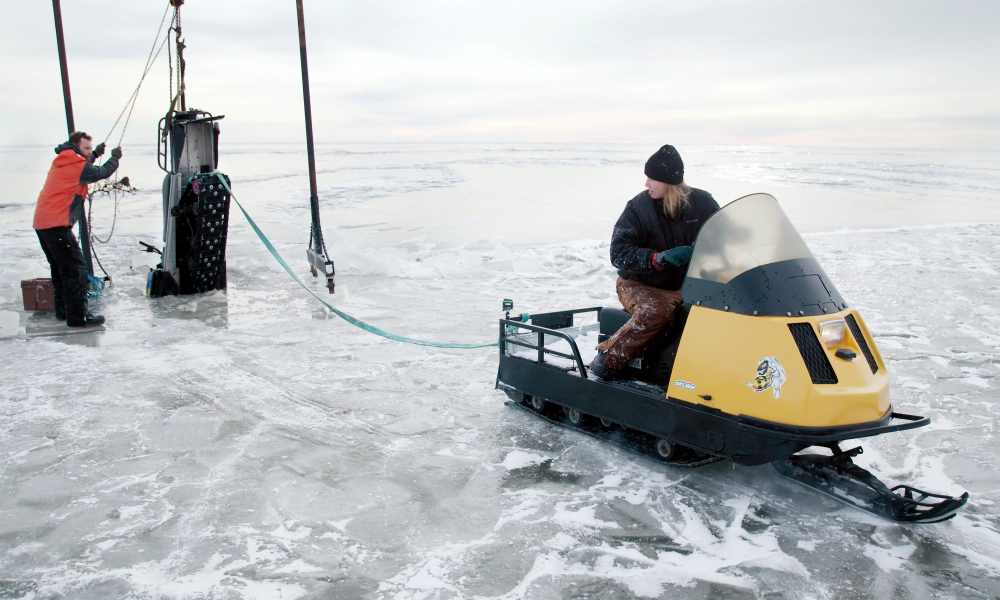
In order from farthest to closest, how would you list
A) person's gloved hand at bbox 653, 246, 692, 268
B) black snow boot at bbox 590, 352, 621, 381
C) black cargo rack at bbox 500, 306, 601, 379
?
black cargo rack at bbox 500, 306, 601, 379
black snow boot at bbox 590, 352, 621, 381
person's gloved hand at bbox 653, 246, 692, 268

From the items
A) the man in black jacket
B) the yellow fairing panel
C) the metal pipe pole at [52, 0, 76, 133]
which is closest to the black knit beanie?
the man in black jacket

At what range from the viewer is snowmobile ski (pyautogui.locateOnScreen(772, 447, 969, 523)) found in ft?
12.5

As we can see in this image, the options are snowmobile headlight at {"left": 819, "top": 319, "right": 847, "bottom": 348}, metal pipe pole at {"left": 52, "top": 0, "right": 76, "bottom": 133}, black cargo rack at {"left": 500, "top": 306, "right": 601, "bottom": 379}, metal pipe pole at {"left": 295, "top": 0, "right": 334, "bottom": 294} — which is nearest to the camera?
snowmobile headlight at {"left": 819, "top": 319, "right": 847, "bottom": 348}

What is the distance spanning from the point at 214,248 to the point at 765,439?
272 inches

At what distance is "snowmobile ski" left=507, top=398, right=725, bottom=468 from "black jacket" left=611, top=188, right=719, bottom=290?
93 centimetres

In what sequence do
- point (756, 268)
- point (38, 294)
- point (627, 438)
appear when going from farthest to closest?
point (38, 294)
point (627, 438)
point (756, 268)

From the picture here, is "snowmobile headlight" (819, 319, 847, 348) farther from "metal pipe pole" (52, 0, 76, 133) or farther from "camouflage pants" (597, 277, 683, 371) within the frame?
"metal pipe pole" (52, 0, 76, 133)

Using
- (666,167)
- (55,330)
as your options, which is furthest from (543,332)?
(55,330)

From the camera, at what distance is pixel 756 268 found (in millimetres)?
3961

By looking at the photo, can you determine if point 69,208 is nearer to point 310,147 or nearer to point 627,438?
point 310,147

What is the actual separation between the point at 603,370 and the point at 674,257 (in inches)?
32.8

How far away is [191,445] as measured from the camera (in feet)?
15.9

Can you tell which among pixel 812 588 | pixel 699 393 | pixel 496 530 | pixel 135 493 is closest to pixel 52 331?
pixel 135 493

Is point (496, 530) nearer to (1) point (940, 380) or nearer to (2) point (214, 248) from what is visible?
(1) point (940, 380)
